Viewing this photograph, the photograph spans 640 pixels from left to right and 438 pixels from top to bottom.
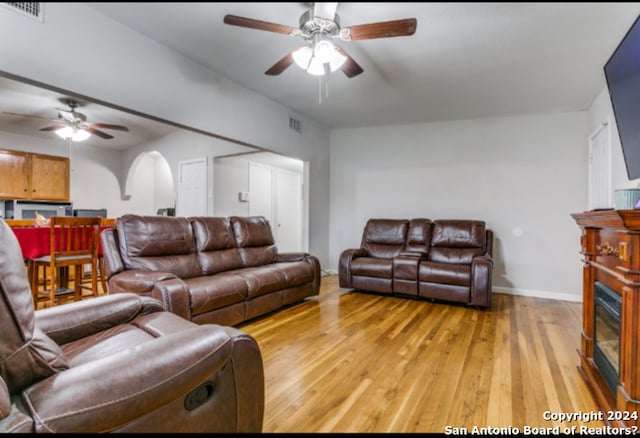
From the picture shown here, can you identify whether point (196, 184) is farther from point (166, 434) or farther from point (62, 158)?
point (166, 434)

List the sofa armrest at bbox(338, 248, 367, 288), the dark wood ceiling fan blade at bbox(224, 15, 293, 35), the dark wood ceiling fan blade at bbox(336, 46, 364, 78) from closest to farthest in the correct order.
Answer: the dark wood ceiling fan blade at bbox(224, 15, 293, 35)
the dark wood ceiling fan blade at bbox(336, 46, 364, 78)
the sofa armrest at bbox(338, 248, 367, 288)

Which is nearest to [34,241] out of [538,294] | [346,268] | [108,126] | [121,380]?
[108,126]

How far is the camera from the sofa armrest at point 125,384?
76 cm

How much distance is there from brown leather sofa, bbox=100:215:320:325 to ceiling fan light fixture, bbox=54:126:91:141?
1063 millimetres

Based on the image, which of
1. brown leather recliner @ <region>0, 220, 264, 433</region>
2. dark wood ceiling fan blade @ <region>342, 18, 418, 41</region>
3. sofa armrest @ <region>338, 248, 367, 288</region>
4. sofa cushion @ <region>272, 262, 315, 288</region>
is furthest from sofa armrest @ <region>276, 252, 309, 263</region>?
brown leather recliner @ <region>0, 220, 264, 433</region>

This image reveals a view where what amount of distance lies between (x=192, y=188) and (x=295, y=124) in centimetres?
176

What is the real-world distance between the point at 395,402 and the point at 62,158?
411 centimetres

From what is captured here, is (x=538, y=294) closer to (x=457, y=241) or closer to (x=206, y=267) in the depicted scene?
(x=457, y=241)

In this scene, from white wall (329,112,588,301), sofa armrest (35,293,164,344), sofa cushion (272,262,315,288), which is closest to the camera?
sofa armrest (35,293,164,344)

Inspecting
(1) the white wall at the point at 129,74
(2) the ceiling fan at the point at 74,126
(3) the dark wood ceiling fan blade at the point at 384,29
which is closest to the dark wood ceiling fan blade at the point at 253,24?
(3) the dark wood ceiling fan blade at the point at 384,29

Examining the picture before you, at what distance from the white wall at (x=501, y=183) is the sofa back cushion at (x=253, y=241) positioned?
1.99 meters

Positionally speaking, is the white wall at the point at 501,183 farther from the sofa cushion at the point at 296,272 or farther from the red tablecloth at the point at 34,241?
the red tablecloth at the point at 34,241

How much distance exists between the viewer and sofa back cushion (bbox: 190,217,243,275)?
3.22 m

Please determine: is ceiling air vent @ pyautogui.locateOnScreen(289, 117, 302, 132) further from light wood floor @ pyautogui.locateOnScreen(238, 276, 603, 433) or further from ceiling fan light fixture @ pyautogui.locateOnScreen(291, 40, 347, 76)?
light wood floor @ pyautogui.locateOnScreen(238, 276, 603, 433)
